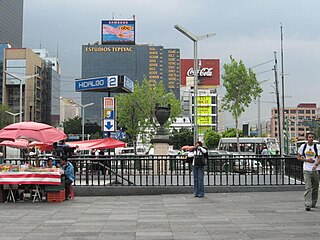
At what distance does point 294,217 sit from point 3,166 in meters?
8.17

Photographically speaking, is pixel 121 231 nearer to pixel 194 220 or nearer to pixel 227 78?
pixel 194 220

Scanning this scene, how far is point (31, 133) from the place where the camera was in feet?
44.4

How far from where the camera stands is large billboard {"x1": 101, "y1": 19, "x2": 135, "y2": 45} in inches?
5369

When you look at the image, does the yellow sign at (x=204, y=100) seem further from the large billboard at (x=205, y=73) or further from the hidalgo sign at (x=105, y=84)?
the hidalgo sign at (x=105, y=84)

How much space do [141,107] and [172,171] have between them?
40.0 meters

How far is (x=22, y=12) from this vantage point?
444 feet

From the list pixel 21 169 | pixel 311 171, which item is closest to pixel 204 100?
pixel 21 169

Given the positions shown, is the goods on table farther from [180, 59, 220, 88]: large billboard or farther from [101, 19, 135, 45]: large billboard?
[101, 19, 135, 45]: large billboard

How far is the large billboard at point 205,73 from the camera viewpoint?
392 feet

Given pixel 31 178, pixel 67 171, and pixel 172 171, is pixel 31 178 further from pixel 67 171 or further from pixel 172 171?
pixel 172 171

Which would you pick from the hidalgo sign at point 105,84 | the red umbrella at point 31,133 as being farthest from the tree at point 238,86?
the red umbrella at point 31,133

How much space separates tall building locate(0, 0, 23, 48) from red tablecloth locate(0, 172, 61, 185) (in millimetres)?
115310

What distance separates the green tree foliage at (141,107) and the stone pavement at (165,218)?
40.9 m

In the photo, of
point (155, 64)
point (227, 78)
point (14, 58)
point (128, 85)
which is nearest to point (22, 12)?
Answer: point (14, 58)
